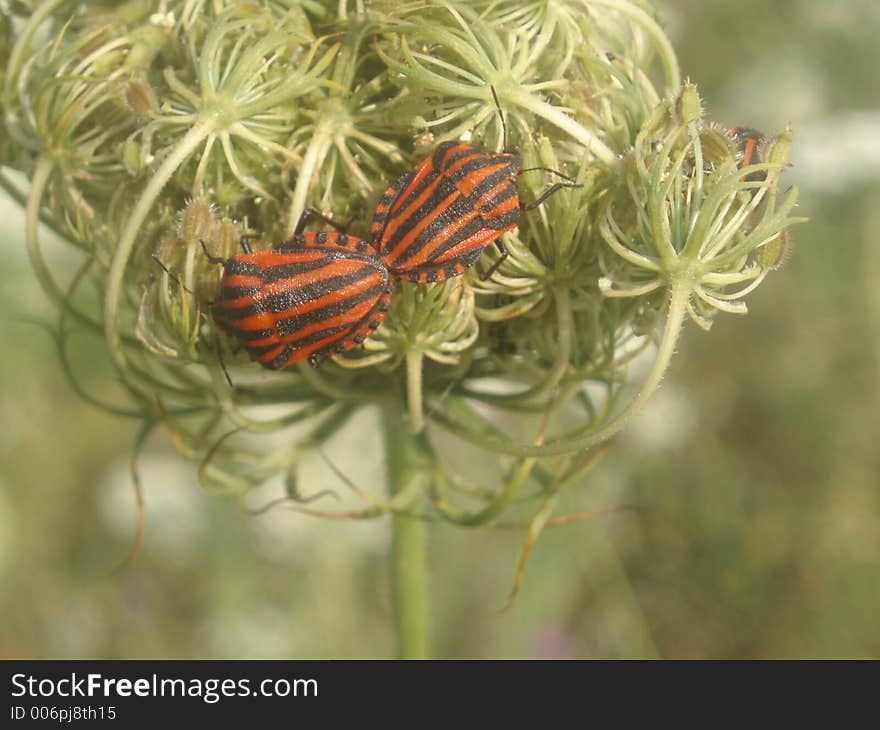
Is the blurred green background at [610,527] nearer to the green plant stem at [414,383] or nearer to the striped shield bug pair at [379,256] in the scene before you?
the green plant stem at [414,383]

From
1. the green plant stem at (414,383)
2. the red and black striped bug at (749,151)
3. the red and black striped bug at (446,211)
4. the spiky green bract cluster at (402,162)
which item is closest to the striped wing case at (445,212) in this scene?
the red and black striped bug at (446,211)

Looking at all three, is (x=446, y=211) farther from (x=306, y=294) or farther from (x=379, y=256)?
(x=306, y=294)

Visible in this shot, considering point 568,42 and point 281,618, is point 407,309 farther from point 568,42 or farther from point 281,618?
point 281,618

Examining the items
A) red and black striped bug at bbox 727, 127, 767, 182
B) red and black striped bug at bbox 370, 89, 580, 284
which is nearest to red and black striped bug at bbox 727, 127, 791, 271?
red and black striped bug at bbox 727, 127, 767, 182

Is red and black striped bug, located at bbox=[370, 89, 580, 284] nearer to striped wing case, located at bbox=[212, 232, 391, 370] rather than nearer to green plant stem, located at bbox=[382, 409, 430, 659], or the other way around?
striped wing case, located at bbox=[212, 232, 391, 370]

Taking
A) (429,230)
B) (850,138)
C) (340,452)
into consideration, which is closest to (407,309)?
(429,230)

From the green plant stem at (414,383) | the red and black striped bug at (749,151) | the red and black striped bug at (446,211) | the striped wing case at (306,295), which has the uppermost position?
the red and black striped bug at (749,151)

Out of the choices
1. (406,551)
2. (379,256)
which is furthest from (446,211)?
(406,551)
